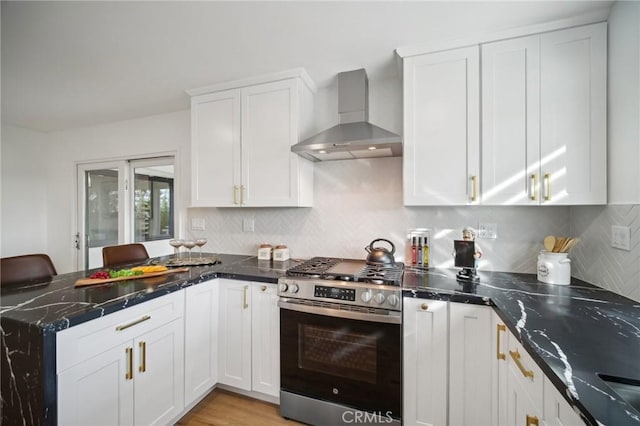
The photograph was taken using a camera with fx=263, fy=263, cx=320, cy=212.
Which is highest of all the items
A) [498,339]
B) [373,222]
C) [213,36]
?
[213,36]

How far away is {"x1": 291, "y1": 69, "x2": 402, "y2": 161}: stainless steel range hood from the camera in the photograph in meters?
1.81

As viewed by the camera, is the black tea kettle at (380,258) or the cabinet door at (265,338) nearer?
the cabinet door at (265,338)

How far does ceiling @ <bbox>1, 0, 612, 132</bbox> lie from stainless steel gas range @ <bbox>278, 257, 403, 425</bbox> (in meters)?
1.54

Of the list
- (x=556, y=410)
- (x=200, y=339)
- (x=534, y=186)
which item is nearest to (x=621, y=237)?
(x=534, y=186)

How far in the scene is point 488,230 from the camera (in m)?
1.97

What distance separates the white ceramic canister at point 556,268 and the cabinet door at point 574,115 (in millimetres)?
351

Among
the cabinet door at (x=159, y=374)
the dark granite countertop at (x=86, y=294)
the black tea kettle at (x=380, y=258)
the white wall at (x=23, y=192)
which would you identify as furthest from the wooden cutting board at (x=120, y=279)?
the white wall at (x=23, y=192)

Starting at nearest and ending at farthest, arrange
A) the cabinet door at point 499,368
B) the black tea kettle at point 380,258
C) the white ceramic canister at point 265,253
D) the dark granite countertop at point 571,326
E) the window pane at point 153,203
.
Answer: the dark granite countertop at point 571,326, the cabinet door at point 499,368, the black tea kettle at point 380,258, the white ceramic canister at point 265,253, the window pane at point 153,203

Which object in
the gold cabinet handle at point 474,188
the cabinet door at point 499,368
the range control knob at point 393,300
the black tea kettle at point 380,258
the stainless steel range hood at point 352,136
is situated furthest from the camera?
the black tea kettle at point 380,258

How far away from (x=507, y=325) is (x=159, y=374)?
184cm

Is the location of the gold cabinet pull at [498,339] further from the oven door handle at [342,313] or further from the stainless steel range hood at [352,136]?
the stainless steel range hood at [352,136]

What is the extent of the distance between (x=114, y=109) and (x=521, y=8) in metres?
3.70

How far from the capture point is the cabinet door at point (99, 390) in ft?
3.60

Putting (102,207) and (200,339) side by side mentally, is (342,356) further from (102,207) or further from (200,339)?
(102,207)
